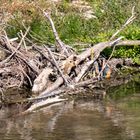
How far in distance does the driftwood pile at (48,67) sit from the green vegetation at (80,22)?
132cm

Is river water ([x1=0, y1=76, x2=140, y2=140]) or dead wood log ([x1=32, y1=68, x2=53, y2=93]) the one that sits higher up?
dead wood log ([x1=32, y1=68, x2=53, y2=93])

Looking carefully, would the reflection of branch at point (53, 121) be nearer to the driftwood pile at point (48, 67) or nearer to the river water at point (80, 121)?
the river water at point (80, 121)

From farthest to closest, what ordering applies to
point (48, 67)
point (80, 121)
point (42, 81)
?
point (48, 67) < point (42, 81) < point (80, 121)

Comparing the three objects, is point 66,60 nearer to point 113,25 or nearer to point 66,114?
point 66,114

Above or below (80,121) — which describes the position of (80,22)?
above

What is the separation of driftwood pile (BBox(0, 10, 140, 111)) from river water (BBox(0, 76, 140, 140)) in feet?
2.83

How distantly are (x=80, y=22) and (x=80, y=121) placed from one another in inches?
339

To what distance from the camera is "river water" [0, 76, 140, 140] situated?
9.05 meters

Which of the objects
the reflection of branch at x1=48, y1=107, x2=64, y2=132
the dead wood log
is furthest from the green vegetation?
the reflection of branch at x1=48, y1=107, x2=64, y2=132

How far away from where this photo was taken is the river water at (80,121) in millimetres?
9055

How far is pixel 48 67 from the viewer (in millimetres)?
13055

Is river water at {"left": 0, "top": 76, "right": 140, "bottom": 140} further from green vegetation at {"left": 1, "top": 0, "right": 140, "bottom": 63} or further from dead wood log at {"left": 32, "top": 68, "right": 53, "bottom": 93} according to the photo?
green vegetation at {"left": 1, "top": 0, "right": 140, "bottom": 63}

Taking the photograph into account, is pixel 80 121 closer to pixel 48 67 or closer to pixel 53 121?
pixel 53 121

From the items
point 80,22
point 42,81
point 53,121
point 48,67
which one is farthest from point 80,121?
point 80,22
